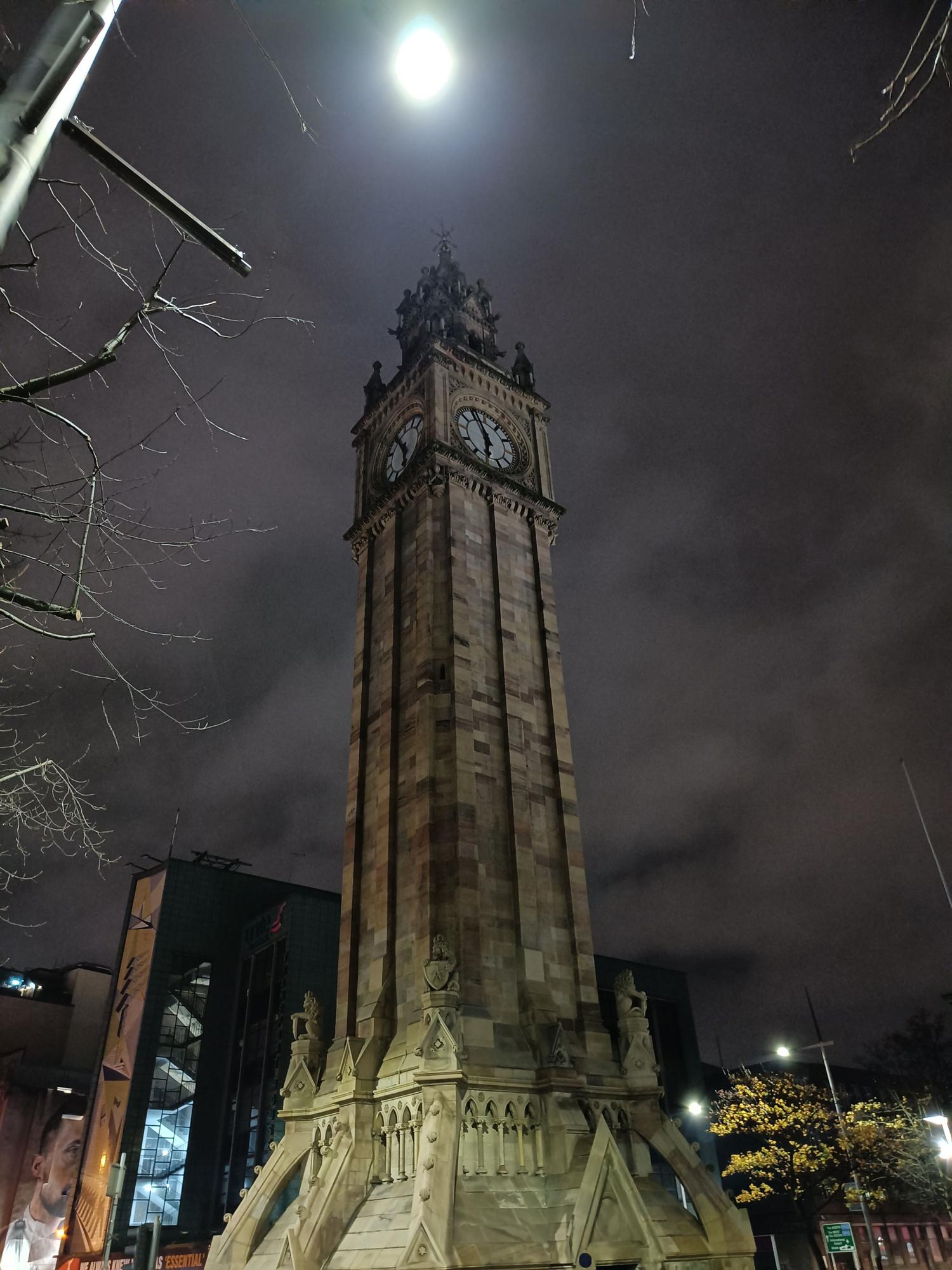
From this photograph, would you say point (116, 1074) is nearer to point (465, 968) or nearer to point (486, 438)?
point (465, 968)

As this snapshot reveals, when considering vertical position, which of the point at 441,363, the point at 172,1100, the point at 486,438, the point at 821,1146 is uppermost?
the point at 441,363

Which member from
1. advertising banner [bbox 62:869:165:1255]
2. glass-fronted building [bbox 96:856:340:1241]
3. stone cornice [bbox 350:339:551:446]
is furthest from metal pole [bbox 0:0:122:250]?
advertising banner [bbox 62:869:165:1255]

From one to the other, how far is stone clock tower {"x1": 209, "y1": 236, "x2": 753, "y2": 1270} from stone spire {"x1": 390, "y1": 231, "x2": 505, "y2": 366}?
333 centimetres

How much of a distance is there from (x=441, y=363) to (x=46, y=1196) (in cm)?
7245

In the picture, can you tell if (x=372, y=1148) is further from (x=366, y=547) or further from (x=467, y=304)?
(x=467, y=304)

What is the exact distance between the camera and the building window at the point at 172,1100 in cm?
5547

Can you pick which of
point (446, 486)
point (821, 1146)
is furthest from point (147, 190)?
point (821, 1146)

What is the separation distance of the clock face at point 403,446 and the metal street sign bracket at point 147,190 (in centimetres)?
2827

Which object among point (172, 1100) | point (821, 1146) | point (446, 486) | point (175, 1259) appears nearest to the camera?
point (446, 486)

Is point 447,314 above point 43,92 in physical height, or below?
above

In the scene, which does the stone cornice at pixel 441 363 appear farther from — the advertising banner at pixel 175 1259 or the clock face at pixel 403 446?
the advertising banner at pixel 175 1259

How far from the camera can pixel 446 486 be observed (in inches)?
1276

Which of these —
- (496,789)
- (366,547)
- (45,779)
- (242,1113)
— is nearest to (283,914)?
(242,1113)

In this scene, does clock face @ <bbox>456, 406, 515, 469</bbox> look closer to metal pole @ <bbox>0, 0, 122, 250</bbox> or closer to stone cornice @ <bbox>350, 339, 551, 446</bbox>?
stone cornice @ <bbox>350, 339, 551, 446</bbox>
